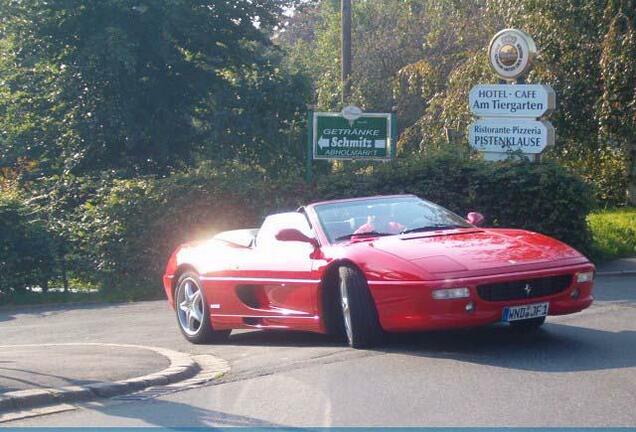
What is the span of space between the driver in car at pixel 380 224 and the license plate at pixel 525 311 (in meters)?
1.63

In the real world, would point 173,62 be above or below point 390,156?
above

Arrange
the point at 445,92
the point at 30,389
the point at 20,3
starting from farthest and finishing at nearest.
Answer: the point at 445,92, the point at 20,3, the point at 30,389

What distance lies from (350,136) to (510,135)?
2.92 metres

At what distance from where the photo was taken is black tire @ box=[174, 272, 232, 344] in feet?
34.6

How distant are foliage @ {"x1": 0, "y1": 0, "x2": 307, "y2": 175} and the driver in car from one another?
12.5 meters

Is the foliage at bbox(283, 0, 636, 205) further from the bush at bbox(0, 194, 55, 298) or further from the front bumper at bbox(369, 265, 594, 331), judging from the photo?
the front bumper at bbox(369, 265, 594, 331)

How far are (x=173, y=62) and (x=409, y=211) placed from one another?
13868mm

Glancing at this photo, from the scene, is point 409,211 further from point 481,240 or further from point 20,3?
point 20,3

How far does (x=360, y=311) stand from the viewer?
340 inches

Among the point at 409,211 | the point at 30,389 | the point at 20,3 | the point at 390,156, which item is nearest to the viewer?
the point at 30,389

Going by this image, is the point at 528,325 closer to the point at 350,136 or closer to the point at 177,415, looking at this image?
the point at 177,415

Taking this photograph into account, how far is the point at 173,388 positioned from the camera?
8.12 m

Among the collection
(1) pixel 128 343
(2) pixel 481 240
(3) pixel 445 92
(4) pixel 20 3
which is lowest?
(1) pixel 128 343

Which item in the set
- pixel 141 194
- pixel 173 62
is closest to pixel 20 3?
pixel 173 62
